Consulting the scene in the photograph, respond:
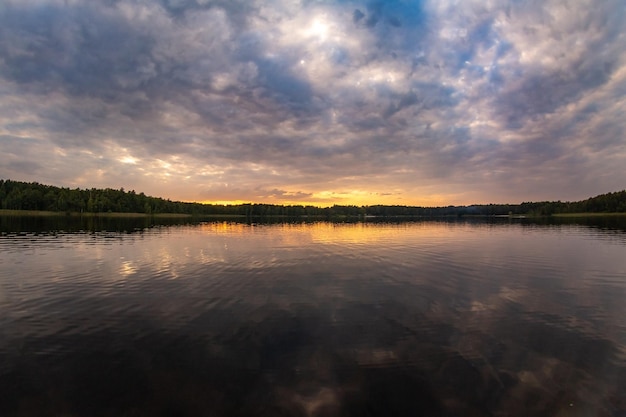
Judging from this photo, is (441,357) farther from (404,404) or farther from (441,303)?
(441,303)

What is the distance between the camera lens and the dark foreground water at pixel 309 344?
35.8 feet

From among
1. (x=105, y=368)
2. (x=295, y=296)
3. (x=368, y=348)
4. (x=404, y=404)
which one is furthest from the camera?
(x=295, y=296)

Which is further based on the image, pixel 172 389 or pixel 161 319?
pixel 161 319

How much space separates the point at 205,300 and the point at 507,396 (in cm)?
1886

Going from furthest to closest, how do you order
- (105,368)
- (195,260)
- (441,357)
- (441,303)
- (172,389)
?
(195,260) → (441,303) → (441,357) → (105,368) → (172,389)

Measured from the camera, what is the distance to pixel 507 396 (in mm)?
11250

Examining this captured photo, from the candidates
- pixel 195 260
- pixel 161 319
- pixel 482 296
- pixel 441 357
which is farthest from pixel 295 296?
pixel 195 260

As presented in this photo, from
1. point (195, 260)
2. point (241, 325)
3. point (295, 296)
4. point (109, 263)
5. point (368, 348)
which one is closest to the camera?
point (368, 348)

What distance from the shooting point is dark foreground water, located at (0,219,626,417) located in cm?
1092

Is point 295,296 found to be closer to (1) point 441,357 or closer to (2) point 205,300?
(2) point 205,300

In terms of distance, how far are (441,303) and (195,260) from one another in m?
30.6

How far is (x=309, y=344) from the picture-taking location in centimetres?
1558

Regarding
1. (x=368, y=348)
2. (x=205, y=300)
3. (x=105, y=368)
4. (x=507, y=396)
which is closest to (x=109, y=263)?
(x=205, y=300)

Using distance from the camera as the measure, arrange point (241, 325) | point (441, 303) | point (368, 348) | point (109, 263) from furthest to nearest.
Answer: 1. point (109, 263)
2. point (441, 303)
3. point (241, 325)
4. point (368, 348)
